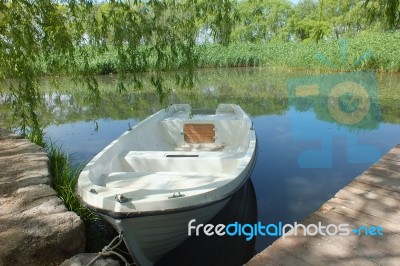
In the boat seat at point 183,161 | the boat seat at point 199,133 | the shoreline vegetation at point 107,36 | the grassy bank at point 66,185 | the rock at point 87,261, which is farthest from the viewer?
the boat seat at point 199,133

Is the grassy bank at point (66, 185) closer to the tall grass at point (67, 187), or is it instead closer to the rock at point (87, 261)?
the tall grass at point (67, 187)

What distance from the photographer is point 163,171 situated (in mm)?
3580

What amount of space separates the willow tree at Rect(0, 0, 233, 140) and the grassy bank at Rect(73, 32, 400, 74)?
7.27m

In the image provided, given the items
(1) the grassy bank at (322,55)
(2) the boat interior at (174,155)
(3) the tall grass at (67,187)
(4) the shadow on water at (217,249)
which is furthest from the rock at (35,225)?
(1) the grassy bank at (322,55)

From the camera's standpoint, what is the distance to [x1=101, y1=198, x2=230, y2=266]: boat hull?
8.21 feet

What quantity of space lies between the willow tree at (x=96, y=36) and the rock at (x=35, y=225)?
0.70 metres

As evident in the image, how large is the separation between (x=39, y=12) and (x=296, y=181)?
385cm

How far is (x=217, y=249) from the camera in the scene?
3.31m

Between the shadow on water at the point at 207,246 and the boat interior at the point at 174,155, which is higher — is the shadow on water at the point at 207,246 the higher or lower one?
the lower one

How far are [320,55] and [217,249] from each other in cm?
1561

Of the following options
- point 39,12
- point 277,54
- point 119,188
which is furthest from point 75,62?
point 277,54

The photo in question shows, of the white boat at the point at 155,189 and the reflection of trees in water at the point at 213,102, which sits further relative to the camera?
the reflection of trees in water at the point at 213,102

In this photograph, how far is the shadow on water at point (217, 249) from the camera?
9.84 ft

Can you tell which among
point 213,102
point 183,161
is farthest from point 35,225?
point 213,102
